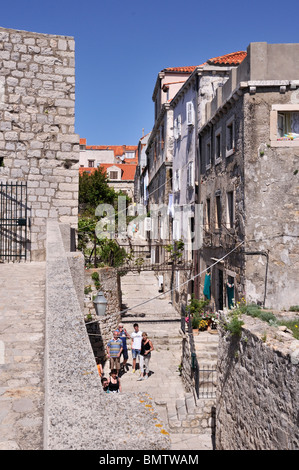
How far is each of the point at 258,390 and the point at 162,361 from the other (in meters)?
9.05

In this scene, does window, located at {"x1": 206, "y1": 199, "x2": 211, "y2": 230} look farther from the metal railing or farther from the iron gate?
the iron gate

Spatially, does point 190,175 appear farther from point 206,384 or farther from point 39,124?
point 39,124

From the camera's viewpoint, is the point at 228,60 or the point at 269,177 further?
the point at 228,60

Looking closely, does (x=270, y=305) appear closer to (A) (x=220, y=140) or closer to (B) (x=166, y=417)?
(B) (x=166, y=417)

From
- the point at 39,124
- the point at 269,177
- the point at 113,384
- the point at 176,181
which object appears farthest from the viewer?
the point at 176,181

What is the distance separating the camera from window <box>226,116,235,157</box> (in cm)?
1655

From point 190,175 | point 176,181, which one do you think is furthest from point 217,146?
point 176,181

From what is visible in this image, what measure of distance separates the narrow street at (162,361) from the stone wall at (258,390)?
44.6 inches

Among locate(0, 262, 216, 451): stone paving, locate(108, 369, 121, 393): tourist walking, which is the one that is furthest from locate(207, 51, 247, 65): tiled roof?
locate(108, 369, 121, 393): tourist walking

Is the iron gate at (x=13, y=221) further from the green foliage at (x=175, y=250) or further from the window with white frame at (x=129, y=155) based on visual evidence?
the window with white frame at (x=129, y=155)

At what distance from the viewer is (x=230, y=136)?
17.3 meters

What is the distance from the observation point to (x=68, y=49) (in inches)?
437

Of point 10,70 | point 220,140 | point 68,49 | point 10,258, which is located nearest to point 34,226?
point 10,258

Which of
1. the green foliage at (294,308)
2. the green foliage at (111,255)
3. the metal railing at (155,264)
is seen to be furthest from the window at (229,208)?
the green foliage at (111,255)
